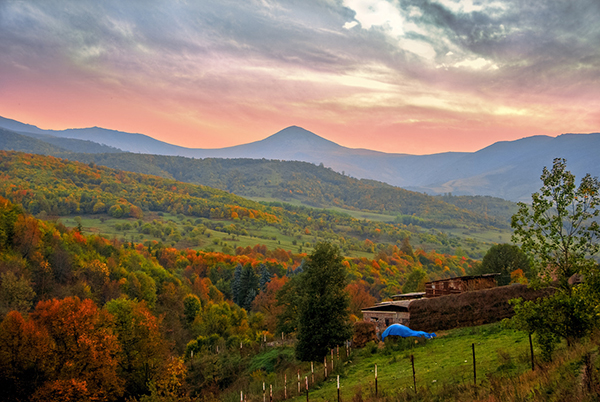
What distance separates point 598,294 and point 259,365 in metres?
28.2

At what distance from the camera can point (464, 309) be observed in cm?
2652

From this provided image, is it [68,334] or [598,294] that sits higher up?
[598,294]

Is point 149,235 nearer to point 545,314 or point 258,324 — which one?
point 258,324

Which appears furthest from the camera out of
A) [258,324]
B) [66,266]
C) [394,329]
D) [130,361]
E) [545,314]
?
[66,266]

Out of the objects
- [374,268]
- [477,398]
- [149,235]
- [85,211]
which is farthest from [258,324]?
[85,211]

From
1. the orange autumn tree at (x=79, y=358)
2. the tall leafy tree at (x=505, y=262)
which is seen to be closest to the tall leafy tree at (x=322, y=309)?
the orange autumn tree at (x=79, y=358)

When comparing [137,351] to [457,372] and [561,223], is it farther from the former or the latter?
[561,223]

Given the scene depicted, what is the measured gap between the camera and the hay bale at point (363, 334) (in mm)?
29281

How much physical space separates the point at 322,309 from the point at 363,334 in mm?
3392

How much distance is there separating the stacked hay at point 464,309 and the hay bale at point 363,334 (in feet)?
11.3

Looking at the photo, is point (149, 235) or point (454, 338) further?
point (149, 235)

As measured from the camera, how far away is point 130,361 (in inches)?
1403

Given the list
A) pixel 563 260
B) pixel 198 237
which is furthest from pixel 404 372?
pixel 198 237

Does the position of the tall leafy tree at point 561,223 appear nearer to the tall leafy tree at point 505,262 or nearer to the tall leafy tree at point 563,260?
the tall leafy tree at point 563,260
